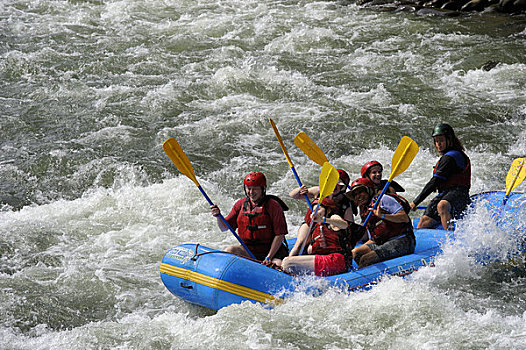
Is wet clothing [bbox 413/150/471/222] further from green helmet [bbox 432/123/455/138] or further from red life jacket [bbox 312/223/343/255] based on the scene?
red life jacket [bbox 312/223/343/255]

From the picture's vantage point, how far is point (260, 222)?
17.8 feet

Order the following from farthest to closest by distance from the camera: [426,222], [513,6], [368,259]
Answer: [513,6]
[426,222]
[368,259]

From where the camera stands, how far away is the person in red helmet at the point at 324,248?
5117 millimetres

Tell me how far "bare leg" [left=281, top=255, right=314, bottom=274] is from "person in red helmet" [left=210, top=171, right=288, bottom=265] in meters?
0.18

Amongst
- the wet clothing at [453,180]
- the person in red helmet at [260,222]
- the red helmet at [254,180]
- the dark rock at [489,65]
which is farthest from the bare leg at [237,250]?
the dark rock at [489,65]

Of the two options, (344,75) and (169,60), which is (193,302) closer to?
(344,75)

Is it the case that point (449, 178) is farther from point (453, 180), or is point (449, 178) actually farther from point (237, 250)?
point (237, 250)

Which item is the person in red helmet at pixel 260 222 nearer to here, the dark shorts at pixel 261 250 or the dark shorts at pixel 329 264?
the dark shorts at pixel 261 250

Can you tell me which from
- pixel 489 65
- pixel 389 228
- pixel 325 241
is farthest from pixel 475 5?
pixel 325 241

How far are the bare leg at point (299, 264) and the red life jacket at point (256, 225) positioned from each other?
0.36m

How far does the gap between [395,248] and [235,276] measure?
1410mm

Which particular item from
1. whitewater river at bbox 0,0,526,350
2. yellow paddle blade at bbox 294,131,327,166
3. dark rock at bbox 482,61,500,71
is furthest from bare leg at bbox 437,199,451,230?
dark rock at bbox 482,61,500,71

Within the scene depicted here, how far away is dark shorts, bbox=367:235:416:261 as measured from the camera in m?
5.42

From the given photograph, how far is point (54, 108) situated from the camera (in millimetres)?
10320
